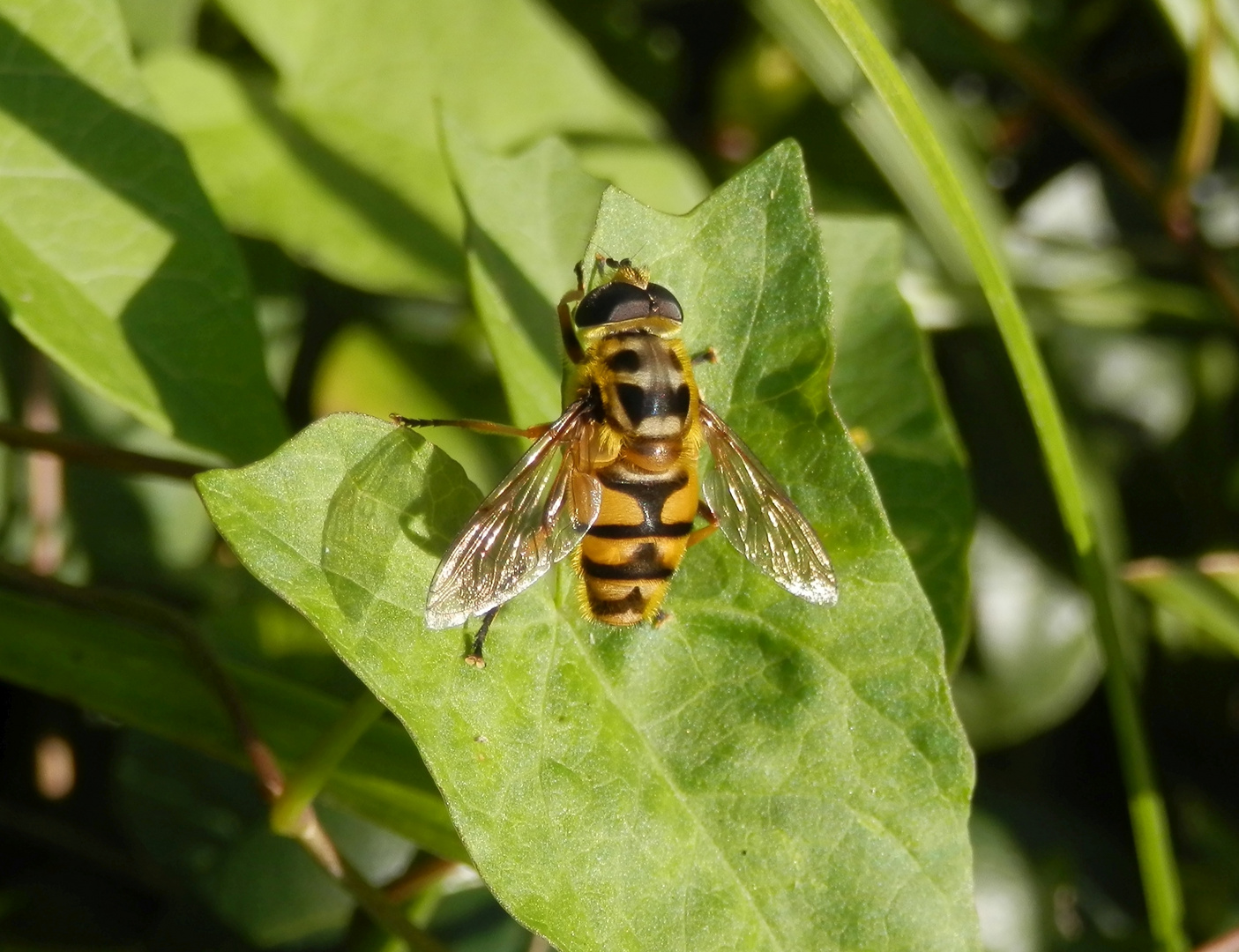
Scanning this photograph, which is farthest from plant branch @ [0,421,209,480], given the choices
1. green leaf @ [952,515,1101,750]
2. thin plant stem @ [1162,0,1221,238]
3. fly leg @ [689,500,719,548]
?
thin plant stem @ [1162,0,1221,238]

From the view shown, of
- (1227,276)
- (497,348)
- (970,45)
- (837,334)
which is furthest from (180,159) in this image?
(1227,276)

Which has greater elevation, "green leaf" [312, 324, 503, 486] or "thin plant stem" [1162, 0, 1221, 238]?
"thin plant stem" [1162, 0, 1221, 238]

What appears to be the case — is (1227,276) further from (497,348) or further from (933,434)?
(497,348)

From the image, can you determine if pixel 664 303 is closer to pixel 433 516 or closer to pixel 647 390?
pixel 647 390

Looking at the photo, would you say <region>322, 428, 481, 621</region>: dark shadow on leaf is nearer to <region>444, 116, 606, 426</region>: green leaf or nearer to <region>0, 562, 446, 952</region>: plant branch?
<region>444, 116, 606, 426</region>: green leaf

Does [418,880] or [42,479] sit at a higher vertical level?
[42,479]

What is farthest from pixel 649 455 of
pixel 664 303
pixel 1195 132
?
pixel 1195 132

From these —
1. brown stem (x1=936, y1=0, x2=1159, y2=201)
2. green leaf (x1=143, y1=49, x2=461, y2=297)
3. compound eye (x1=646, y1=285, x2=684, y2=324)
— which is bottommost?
compound eye (x1=646, y1=285, x2=684, y2=324)
